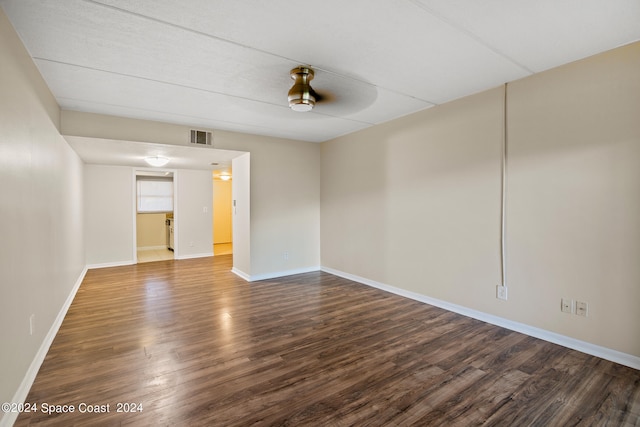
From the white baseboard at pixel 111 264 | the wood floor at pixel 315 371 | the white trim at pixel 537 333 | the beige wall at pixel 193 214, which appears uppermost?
the beige wall at pixel 193 214

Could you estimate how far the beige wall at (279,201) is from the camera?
492 centimetres

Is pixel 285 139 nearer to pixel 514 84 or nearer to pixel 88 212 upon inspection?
pixel 514 84

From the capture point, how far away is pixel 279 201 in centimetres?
521

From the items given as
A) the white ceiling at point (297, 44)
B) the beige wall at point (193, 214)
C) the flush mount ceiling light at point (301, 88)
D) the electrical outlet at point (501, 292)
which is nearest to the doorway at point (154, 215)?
the beige wall at point (193, 214)

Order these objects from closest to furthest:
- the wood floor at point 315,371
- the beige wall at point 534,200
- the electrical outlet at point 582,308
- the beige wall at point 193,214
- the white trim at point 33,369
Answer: the white trim at point 33,369 < the wood floor at point 315,371 < the beige wall at point 534,200 < the electrical outlet at point 582,308 < the beige wall at point 193,214

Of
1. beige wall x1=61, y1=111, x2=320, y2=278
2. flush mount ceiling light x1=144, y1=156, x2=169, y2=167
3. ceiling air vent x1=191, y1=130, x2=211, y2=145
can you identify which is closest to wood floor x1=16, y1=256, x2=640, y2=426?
beige wall x1=61, y1=111, x2=320, y2=278

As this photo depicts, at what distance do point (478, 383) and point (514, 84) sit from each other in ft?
8.79

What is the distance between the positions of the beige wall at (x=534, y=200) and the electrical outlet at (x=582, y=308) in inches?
1.3

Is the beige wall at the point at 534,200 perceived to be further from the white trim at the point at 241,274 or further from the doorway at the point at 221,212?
the doorway at the point at 221,212

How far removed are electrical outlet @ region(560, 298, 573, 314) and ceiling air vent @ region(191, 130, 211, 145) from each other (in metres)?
4.58

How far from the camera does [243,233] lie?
5.12 metres

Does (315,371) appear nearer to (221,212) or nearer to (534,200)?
(534,200)

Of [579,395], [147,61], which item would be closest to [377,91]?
[147,61]

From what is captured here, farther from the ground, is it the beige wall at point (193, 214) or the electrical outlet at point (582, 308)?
the beige wall at point (193, 214)
